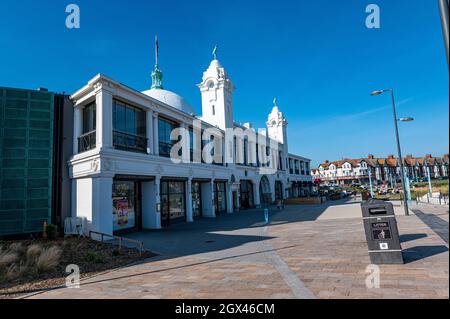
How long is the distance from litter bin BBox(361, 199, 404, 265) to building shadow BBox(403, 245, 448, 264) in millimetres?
454

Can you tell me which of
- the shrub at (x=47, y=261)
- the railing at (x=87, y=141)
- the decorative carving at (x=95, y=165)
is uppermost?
the railing at (x=87, y=141)

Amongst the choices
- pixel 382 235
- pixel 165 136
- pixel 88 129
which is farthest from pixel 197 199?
pixel 382 235

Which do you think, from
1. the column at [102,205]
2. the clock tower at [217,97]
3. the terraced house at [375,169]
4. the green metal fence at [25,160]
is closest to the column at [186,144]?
the column at [102,205]

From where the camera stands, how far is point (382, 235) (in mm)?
7277

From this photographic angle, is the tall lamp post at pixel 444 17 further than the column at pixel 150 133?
No

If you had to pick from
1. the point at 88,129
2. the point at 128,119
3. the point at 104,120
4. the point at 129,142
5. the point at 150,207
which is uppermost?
the point at 128,119

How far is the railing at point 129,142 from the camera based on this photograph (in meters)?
16.3

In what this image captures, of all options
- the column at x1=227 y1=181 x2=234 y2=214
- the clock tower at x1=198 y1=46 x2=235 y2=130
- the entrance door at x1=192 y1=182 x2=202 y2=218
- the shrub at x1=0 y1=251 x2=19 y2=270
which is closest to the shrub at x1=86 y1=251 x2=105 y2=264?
the shrub at x1=0 y1=251 x2=19 y2=270

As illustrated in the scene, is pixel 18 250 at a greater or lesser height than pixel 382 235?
lesser

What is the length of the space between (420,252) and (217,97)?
1031 inches

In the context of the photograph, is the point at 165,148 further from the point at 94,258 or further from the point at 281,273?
the point at 281,273

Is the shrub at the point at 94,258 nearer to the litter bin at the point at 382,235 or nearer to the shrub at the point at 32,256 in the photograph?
the shrub at the point at 32,256

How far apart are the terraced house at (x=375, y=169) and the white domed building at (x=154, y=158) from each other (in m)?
78.1
